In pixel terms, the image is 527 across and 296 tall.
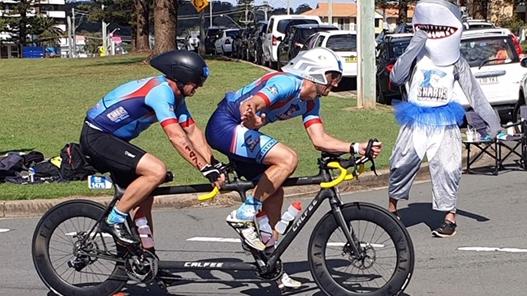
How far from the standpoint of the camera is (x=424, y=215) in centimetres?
877

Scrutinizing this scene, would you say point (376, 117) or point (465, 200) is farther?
point (376, 117)

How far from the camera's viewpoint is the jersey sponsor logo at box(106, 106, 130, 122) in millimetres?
5680

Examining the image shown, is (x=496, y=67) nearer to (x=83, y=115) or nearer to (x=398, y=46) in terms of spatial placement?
(x=398, y=46)

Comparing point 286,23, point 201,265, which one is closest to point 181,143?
point 201,265

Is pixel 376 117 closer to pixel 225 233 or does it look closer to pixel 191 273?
pixel 225 233

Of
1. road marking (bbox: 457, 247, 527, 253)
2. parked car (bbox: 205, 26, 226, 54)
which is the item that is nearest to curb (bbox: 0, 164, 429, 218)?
road marking (bbox: 457, 247, 527, 253)

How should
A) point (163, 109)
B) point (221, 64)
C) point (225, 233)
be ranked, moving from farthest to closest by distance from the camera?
point (221, 64)
point (225, 233)
point (163, 109)

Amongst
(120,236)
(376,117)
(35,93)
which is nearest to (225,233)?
(120,236)

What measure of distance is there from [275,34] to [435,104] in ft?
75.9

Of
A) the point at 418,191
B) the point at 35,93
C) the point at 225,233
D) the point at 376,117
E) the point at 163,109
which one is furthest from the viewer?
the point at 35,93

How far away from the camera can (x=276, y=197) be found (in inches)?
234

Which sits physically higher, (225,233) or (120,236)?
(120,236)

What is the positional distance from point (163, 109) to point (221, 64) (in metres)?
24.2

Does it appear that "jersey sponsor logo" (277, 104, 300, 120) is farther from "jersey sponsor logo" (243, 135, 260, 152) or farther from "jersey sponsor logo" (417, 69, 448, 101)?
"jersey sponsor logo" (417, 69, 448, 101)
